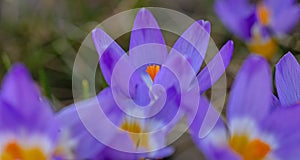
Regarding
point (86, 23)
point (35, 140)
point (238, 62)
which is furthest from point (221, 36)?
point (35, 140)

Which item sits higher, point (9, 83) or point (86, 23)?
point (86, 23)

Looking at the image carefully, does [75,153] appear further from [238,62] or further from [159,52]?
[238,62]

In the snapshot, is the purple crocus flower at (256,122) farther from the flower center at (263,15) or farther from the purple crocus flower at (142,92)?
the flower center at (263,15)

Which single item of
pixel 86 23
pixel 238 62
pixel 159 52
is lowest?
pixel 238 62

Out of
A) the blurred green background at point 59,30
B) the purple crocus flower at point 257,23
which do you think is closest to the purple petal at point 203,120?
the purple crocus flower at point 257,23

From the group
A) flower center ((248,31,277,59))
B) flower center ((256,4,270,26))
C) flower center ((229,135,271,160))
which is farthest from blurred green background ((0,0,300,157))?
flower center ((229,135,271,160))

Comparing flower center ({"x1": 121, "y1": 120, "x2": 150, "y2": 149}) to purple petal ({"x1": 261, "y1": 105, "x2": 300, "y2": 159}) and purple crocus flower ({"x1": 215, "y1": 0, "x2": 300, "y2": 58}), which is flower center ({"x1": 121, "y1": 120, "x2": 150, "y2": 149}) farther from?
purple crocus flower ({"x1": 215, "y1": 0, "x2": 300, "y2": 58})

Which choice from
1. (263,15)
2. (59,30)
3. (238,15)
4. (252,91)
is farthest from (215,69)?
(59,30)
